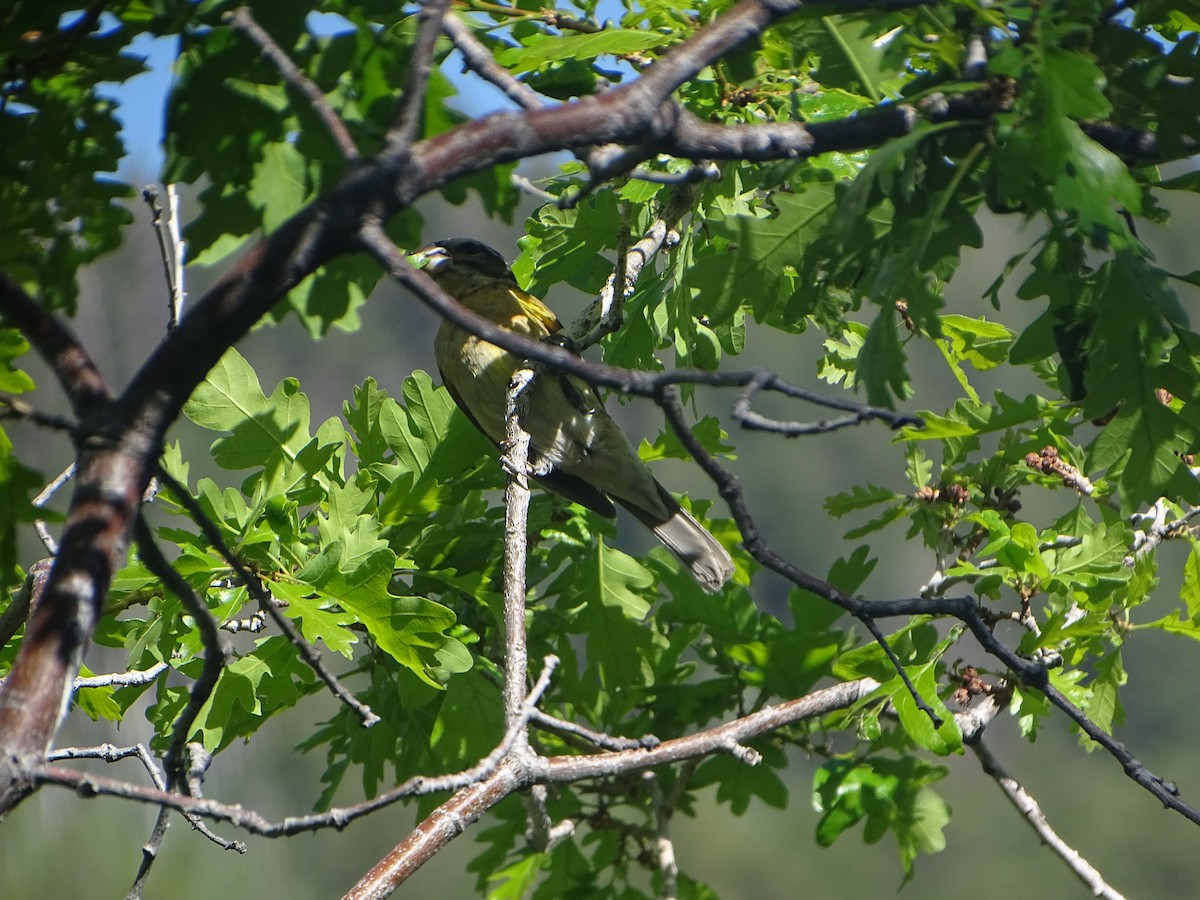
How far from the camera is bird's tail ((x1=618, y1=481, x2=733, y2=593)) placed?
12.8 feet

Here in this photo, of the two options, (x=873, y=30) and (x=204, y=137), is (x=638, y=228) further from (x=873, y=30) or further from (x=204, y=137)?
(x=204, y=137)

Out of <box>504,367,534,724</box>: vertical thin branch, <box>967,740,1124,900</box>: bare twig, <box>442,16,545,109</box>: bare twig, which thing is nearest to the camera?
<box>442,16,545,109</box>: bare twig

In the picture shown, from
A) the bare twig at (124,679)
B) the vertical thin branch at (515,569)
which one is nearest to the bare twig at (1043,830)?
the vertical thin branch at (515,569)

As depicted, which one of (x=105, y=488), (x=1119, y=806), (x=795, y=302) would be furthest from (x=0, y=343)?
(x=1119, y=806)

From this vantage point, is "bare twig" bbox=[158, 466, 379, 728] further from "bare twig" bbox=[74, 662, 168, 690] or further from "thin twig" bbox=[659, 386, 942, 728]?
"bare twig" bbox=[74, 662, 168, 690]

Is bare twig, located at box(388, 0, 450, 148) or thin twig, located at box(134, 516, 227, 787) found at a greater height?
bare twig, located at box(388, 0, 450, 148)

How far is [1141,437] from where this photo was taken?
5.91ft

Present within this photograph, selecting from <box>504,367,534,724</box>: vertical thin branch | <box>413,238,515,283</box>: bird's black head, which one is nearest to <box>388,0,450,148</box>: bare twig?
<box>504,367,534,724</box>: vertical thin branch

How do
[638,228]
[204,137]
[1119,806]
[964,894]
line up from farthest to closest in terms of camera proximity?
[1119,806], [964,894], [638,228], [204,137]

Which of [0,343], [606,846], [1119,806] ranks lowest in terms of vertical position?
[1119,806]

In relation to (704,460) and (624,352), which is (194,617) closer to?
(704,460)

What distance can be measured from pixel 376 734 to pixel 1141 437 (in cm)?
173

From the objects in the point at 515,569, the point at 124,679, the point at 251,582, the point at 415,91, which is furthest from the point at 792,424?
the point at 124,679

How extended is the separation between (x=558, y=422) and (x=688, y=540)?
696mm
